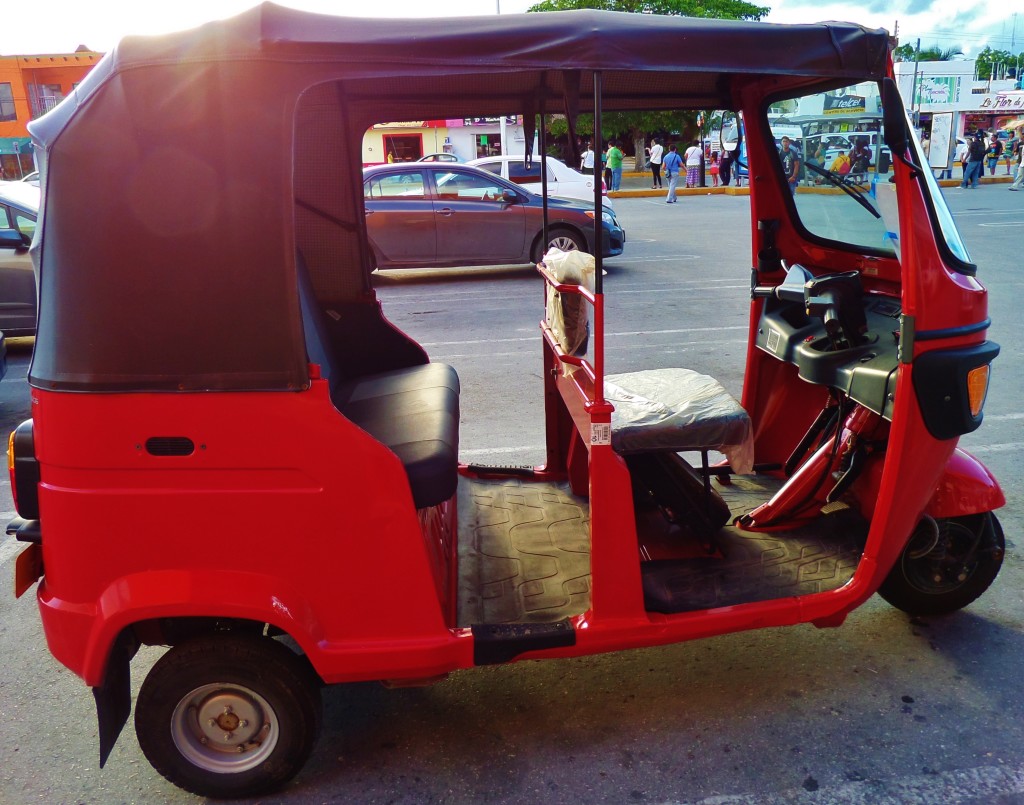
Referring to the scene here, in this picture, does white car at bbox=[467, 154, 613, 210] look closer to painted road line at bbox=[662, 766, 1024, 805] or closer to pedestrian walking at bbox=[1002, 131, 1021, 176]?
painted road line at bbox=[662, 766, 1024, 805]

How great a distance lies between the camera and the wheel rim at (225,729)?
243 cm

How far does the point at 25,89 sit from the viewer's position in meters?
41.4

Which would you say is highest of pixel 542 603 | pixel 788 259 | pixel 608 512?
pixel 788 259

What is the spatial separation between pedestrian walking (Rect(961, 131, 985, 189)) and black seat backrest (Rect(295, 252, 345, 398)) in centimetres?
2550

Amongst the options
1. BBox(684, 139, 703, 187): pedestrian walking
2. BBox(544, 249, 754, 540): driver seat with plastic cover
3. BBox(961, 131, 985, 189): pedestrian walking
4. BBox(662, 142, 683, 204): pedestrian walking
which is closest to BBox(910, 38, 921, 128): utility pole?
BBox(544, 249, 754, 540): driver seat with plastic cover

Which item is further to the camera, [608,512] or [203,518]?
[608,512]

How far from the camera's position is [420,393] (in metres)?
3.54

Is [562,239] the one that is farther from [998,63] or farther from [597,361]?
[998,63]

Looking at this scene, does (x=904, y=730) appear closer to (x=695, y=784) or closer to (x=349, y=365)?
(x=695, y=784)

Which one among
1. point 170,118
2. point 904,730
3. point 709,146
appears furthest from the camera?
→ point 709,146

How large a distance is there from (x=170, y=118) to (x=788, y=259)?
274cm

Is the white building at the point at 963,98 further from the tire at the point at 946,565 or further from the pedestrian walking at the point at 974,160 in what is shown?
the tire at the point at 946,565

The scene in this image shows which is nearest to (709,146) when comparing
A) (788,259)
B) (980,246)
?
(980,246)

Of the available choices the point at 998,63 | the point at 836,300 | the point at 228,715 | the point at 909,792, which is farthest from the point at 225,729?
the point at 998,63
